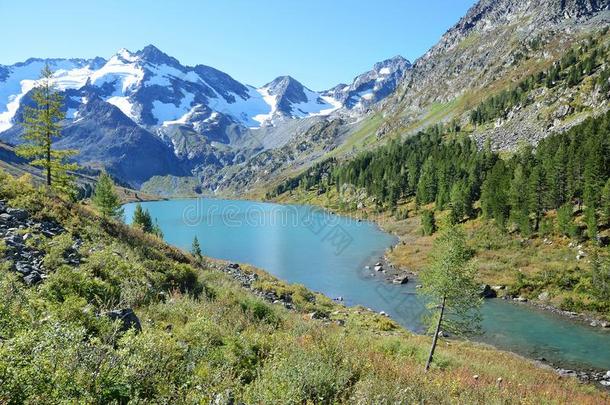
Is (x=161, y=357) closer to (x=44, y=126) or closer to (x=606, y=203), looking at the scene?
(x=44, y=126)

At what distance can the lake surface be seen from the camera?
3388 cm

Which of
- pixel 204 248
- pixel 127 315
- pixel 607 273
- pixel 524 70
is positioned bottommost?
pixel 204 248

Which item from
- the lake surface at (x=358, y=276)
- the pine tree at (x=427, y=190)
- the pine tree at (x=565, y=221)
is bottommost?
the lake surface at (x=358, y=276)

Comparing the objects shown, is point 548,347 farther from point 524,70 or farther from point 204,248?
point 524,70

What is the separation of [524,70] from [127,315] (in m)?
215

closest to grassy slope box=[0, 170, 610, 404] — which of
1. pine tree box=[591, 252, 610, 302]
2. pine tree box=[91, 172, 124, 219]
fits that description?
pine tree box=[591, 252, 610, 302]

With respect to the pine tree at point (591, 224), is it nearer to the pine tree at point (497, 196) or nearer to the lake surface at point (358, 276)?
the pine tree at point (497, 196)

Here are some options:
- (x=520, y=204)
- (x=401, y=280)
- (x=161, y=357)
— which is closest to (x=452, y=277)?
(x=161, y=357)

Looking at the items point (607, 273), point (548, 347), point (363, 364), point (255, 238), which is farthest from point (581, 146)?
point (363, 364)

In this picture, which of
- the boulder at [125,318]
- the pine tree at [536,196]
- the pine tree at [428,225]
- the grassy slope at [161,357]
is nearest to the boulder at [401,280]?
the pine tree at [536,196]

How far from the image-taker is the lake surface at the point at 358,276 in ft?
111

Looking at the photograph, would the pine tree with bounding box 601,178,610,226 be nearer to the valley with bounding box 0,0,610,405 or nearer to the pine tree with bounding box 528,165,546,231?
the valley with bounding box 0,0,610,405

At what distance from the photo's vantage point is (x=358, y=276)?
5772cm

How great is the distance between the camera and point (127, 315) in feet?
27.6
